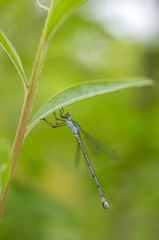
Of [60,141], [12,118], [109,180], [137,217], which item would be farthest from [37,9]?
[137,217]

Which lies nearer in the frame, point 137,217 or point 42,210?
point 42,210

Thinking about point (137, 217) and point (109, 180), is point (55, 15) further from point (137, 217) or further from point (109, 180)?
point (137, 217)

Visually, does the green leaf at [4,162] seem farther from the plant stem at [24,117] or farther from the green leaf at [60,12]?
the green leaf at [60,12]

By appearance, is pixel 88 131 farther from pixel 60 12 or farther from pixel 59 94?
pixel 60 12

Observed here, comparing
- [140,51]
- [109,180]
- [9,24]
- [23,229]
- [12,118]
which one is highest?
[9,24]

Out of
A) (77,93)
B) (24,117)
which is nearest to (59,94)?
(77,93)

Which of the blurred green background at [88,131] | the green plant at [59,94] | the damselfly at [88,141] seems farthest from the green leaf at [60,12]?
the blurred green background at [88,131]

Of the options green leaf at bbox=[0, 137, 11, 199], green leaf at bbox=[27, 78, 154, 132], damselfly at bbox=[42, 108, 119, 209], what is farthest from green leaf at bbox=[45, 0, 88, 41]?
damselfly at bbox=[42, 108, 119, 209]
